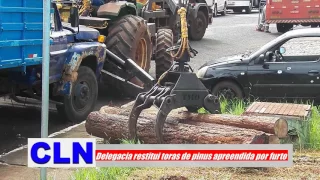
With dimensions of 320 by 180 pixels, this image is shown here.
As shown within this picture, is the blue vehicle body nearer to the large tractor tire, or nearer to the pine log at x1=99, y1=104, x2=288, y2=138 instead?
the large tractor tire

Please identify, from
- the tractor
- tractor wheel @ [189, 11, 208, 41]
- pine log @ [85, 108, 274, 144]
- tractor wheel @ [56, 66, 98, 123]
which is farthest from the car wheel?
tractor wheel @ [189, 11, 208, 41]

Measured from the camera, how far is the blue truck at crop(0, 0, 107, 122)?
6.64 m

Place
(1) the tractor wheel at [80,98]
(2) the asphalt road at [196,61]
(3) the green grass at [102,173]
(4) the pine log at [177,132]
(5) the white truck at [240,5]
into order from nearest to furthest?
(3) the green grass at [102,173] → (4) the pine log at [177,132] → (2) the asphalt road at [196,61] → (1) the tractor wheel at [80,98] → (5) the white truck at [240,5]

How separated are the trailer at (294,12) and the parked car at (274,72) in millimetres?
13342

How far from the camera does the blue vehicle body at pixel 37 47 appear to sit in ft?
21.6

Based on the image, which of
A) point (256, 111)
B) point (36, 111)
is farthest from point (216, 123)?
point (36, 111)

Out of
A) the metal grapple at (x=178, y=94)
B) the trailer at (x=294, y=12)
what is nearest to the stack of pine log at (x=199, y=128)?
the metal grapple at (x=178, y=94)

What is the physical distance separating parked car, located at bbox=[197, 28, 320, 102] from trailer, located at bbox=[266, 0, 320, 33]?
13.3 m

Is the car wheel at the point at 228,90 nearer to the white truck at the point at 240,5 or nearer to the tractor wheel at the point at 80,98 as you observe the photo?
the tractor wheel at the point at 80,98

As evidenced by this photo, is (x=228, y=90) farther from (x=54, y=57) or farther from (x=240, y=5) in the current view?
(x=240, y=5)

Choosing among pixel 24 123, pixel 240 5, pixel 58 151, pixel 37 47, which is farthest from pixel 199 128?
pixel 240 5

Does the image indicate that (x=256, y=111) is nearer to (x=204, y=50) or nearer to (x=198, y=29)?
(x=204, y=50)

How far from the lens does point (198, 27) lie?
20.0 meters

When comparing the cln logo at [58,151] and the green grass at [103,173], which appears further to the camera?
the green grass at [103,173]
